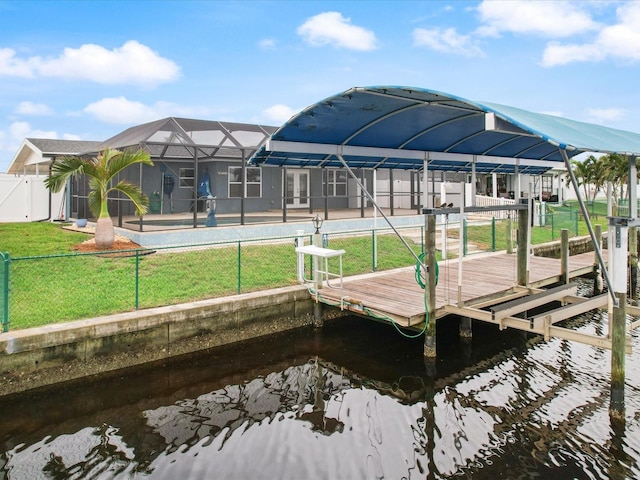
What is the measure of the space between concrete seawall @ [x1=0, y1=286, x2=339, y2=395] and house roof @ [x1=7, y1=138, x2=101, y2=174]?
15.5 meters

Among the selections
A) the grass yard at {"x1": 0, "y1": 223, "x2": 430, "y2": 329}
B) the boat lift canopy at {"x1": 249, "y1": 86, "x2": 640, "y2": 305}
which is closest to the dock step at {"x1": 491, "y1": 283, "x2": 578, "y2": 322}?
the boat lift canopy at {"x1": 249, "y1": 86, "x2": 640, "y2": 305}

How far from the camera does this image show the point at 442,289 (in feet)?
34.8

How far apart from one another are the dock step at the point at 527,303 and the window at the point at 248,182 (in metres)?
14.4

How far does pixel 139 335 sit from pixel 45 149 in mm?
19253

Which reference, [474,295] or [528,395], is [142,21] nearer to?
[474,295]

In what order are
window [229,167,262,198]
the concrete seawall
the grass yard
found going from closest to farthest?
the concrete seawall, the grass yard, window [229,167,262,198]

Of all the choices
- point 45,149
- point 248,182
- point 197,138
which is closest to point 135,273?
point 197,138

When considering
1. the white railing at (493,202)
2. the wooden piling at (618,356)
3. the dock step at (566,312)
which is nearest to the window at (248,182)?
the white railing at (493,202)

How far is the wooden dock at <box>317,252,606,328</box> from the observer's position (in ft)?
30.1

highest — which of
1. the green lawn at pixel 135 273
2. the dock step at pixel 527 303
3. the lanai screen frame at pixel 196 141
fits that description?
the lanai screen frame at pixel 196 141

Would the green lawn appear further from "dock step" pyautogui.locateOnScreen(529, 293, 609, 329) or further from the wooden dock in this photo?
"dock step" pyautogui.locateOnScreen(529, 293, 609, 329)

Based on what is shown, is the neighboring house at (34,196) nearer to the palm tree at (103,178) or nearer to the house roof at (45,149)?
the house roof at (45,149)

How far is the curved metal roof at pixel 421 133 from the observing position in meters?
6.73

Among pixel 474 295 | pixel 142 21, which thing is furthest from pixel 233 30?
pixel 474 295
